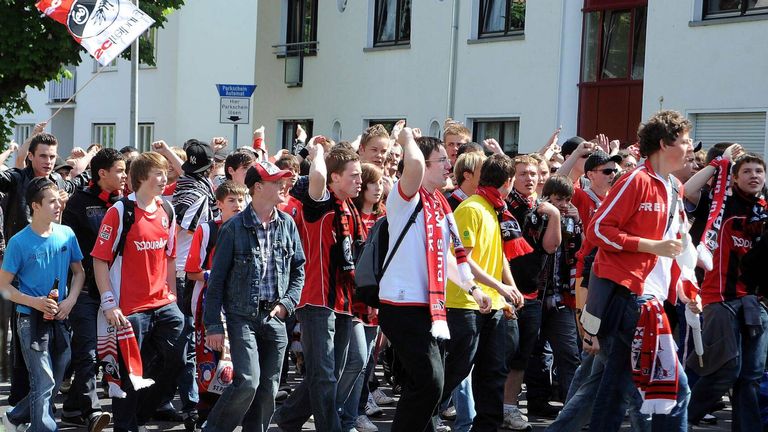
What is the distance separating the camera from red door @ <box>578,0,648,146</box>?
829 inches

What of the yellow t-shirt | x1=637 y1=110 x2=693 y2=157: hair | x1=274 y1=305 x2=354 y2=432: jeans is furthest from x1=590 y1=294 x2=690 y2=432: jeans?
x1=274 y1=305 x2=354 y2=432: jeans

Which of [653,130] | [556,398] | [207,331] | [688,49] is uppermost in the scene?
[688,49]

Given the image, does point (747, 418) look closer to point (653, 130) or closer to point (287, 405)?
point (653, 130)

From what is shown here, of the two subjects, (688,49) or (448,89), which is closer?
(688,49)

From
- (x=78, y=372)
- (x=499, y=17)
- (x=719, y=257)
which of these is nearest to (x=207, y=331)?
(x=78, y=372)

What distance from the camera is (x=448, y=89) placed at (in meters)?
24.5

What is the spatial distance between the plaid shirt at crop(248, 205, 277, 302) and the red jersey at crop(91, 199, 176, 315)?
34.9 inches

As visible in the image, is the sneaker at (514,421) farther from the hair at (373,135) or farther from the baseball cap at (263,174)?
the baseball cap at (263,174)

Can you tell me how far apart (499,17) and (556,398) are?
14.2 m

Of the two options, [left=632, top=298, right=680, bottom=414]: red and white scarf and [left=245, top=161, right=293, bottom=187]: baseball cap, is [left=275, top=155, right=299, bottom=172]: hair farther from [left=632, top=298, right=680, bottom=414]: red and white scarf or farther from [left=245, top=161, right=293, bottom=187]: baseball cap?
[left=632, top=298, right=680, bottom=414]: red and white scarf

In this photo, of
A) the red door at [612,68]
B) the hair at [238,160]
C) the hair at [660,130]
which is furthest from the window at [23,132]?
the hair at [660,130]

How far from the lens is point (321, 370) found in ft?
25.0

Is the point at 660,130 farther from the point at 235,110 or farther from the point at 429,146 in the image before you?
the point at 235,110

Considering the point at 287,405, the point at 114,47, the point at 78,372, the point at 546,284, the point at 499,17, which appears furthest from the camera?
the point at 499,17
